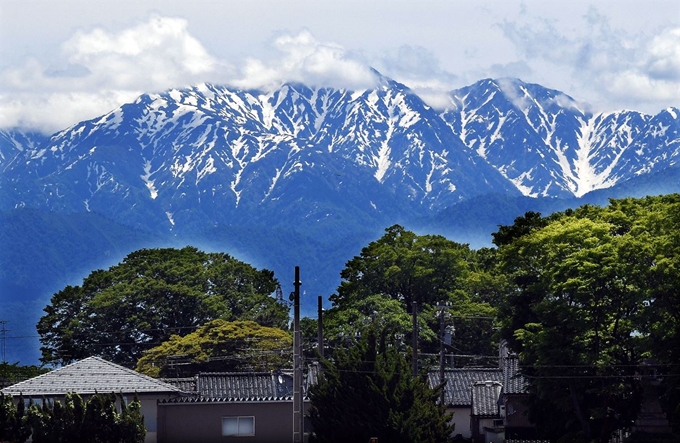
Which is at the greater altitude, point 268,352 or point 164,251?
point 164,251

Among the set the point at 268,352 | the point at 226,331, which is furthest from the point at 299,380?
the point at 226,331

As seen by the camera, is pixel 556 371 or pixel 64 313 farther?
pixel 64 313

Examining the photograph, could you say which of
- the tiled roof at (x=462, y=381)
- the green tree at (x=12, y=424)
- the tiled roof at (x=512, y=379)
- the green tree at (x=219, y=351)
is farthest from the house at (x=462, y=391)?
the green tree at (x=12, y=424)

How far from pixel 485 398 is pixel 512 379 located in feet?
13.7

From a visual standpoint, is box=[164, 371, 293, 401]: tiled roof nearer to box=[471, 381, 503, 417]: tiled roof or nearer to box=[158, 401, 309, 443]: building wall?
box=[158, 401, 309, 443]: building wall

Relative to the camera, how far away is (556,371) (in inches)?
2579

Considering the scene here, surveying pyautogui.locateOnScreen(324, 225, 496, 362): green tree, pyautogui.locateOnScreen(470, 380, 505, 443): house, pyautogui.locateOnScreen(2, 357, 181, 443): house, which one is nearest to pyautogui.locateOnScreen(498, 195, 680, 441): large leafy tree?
pyautogui.locateOnScreen(470, 380, 505, 443): house

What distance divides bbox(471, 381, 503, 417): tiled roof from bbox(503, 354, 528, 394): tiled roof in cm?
73

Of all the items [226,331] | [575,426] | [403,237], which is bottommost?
[575,426]

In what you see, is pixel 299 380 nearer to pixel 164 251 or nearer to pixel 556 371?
pixel 556 371

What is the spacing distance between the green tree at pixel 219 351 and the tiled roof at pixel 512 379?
70.2 feet

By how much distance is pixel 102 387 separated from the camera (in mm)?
74500

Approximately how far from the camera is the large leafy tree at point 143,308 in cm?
12394

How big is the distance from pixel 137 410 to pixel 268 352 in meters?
39.1
